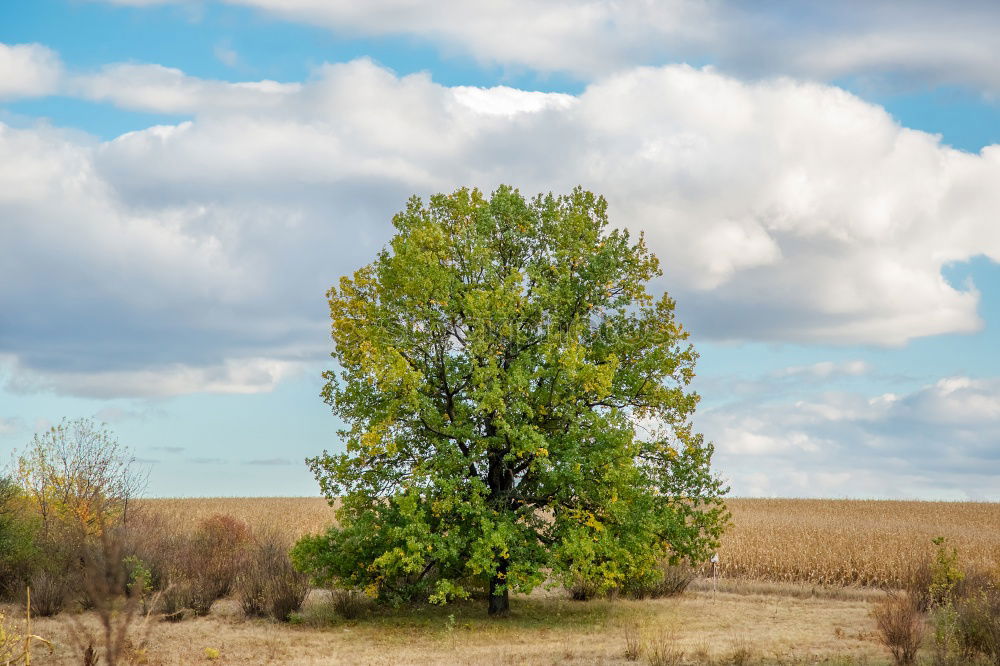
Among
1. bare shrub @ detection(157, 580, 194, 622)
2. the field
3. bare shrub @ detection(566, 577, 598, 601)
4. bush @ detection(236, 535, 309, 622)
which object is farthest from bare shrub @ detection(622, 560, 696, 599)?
bare shrub @ detection(157, 580, 194, 622)

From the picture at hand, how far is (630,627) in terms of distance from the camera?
69.3ft

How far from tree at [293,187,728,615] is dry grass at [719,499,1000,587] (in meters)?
9.92

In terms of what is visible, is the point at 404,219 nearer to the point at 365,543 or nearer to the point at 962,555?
the point at 365,543

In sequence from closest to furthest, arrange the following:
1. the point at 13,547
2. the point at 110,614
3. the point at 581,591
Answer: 1. the point at 110,614
2. the point at 13,547
3. the point at 581,591

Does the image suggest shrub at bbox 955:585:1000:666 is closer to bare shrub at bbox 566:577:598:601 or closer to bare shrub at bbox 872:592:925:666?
bare shrub at bbox 872:592:925:666

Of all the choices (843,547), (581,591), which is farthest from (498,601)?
(843,547)

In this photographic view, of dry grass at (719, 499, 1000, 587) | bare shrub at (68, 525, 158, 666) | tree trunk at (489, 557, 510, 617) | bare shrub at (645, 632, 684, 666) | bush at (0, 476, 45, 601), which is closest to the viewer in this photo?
bare shrub at (68, 525, 158, 666)

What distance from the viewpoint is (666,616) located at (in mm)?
23172

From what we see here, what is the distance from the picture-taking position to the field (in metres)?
17.6

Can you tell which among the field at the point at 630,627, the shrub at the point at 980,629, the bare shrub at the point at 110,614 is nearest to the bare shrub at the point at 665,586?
the field at the point at 630,627

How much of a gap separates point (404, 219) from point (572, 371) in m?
6.65

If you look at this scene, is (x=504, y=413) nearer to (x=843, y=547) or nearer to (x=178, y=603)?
(x=178, y=603)

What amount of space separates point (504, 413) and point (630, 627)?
19.4 ft

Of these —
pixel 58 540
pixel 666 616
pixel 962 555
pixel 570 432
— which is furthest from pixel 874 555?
pixel 58 540
